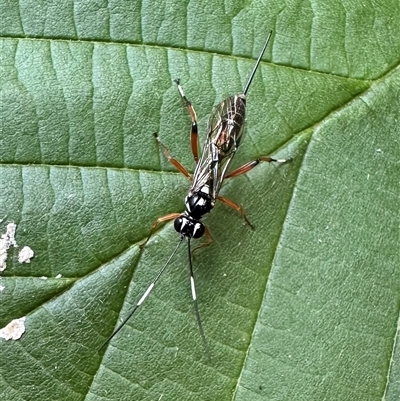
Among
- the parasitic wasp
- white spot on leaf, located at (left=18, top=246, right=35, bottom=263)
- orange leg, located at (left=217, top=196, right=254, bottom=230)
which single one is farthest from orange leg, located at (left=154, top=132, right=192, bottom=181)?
white spot on leaf, located at (left=18, top=246, right=35, bottom=263)

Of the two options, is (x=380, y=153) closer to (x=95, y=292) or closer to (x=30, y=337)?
(x=95, y=292)

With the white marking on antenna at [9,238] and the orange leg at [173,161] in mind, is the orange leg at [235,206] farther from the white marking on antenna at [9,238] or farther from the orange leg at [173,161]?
the white marking on antenna at [9,238]

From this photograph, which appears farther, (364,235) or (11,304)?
(364,235)

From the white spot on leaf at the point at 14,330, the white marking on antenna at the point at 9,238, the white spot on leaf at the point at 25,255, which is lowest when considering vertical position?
the white spot on leaf at the point at 14,330

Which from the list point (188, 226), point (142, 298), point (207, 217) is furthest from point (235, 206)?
point (142, 298)

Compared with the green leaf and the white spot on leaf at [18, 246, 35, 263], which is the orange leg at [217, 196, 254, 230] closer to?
the green leaf

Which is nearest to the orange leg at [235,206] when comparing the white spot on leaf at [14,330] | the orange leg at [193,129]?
the orange leg at [193,129]

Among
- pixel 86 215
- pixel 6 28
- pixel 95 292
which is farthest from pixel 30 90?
pixel 95 292

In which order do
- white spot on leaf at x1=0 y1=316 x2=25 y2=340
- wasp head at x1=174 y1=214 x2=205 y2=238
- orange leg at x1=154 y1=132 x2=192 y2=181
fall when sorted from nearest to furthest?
white spot on leaf at x1=0 y1=316 x2=25 y2=340 → wasp head at x1=174 y1=214 x2=205 y2=238 → orange leg at x1=154 y1=132 x2=192 y2=181
